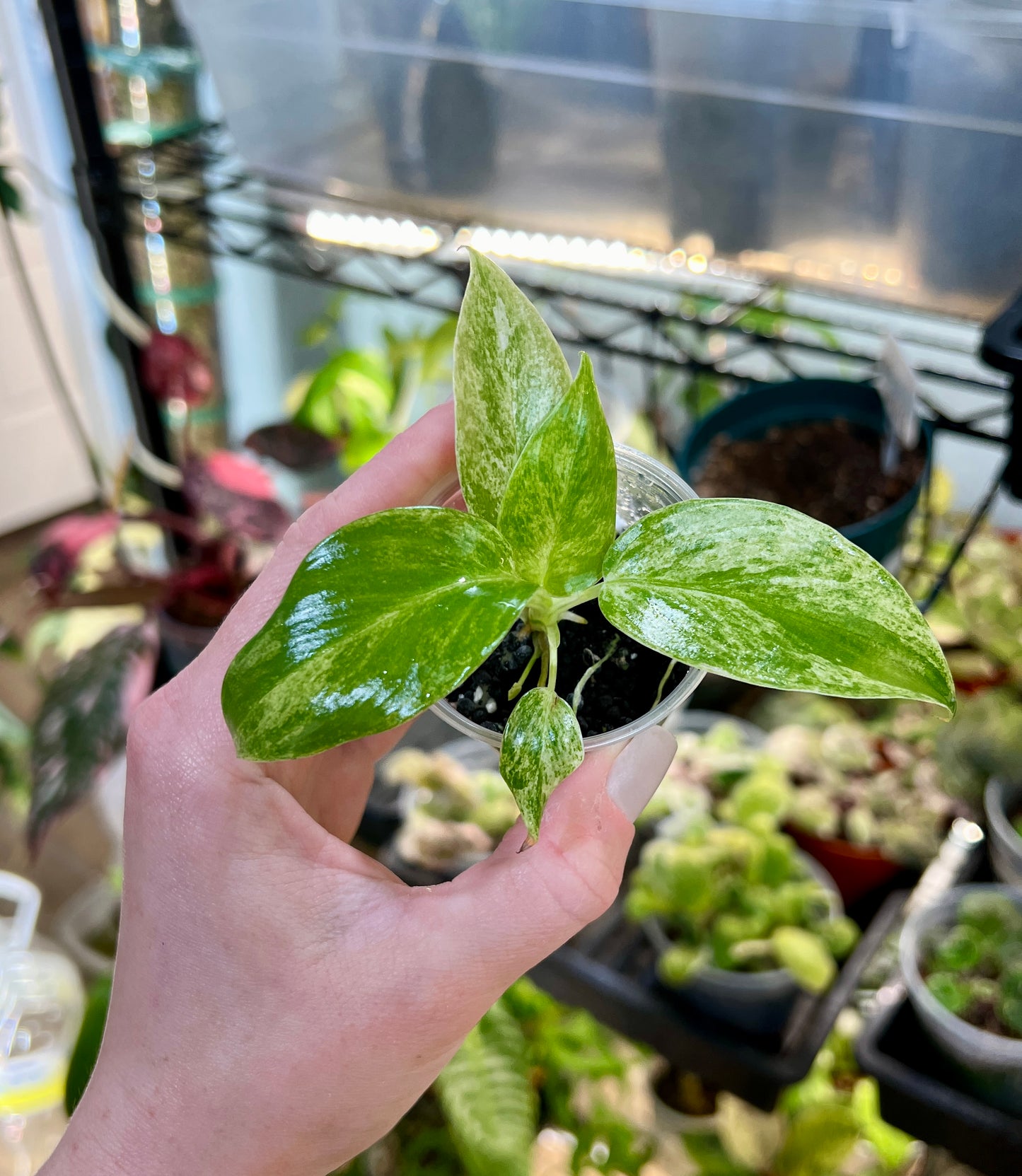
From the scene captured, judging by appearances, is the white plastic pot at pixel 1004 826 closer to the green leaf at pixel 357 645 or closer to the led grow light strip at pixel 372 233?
the green leaf at pixel 357 645

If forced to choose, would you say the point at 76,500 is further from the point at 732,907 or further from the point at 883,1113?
the point at 883,1113

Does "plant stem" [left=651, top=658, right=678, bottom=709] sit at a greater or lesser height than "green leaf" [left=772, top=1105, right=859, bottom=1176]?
greater

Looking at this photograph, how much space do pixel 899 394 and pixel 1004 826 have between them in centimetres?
31

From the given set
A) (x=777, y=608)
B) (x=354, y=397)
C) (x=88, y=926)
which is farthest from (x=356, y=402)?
Result: (x=777, y=608)

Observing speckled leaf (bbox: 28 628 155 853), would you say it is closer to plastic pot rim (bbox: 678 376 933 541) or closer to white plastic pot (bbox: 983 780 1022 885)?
plastic pot rim (bbox: 678 376 933 541)

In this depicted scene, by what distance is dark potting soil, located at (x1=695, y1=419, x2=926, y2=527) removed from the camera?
0.63 metres

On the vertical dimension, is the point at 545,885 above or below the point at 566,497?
below

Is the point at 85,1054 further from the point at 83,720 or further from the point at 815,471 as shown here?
the point at 815,471

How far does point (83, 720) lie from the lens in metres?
0.82

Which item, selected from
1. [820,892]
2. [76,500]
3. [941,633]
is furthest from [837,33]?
[76,500]

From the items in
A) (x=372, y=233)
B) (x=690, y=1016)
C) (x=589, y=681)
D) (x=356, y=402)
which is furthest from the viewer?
(x=356, y=402)

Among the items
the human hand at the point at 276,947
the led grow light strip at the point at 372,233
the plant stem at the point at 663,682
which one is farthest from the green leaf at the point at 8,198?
the plant stem at the point at 663,682

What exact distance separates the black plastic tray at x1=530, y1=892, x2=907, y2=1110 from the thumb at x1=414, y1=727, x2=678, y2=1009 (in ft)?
1.14

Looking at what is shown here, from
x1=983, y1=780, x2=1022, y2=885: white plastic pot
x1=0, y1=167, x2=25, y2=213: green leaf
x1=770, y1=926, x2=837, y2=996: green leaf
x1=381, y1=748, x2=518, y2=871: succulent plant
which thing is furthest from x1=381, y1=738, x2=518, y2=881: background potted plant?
x1=0, y1=167, x2=25, y2=213: green leaf
